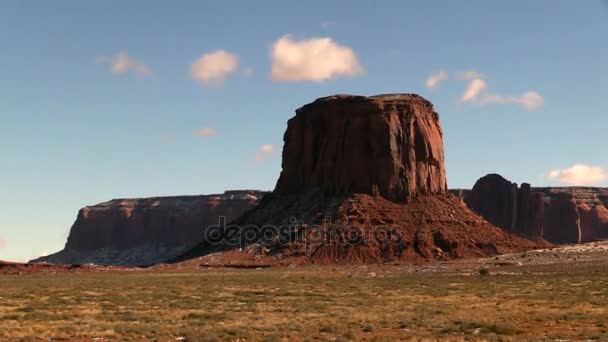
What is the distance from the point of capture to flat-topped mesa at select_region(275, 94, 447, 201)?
103 meters

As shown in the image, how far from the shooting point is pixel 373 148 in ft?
342

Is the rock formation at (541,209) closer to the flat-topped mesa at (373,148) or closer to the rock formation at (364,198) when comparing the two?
the rock formation at (364,198)

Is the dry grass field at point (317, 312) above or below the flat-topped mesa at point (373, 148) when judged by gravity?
below

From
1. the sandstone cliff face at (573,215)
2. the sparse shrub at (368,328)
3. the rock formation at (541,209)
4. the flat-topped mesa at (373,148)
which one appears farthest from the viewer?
the sandstone cliff face at (573,215)

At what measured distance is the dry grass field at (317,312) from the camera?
24.1 meters

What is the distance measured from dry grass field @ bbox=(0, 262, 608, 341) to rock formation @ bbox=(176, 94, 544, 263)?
42.6 m

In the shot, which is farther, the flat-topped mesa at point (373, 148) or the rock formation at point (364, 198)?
the flat-topped mesa at point (373, 148)

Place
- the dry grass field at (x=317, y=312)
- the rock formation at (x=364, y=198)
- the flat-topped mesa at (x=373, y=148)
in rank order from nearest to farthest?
1. the dry grass field at (x=317, y=312)
2. the rock formation at (x=364, y=198)
3. the flat-topped mesa at (x=373, y=148)

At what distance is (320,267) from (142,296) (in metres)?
43.5

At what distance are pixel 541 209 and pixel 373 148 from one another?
6842 centimetres

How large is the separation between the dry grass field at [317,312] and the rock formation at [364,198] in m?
42.6
